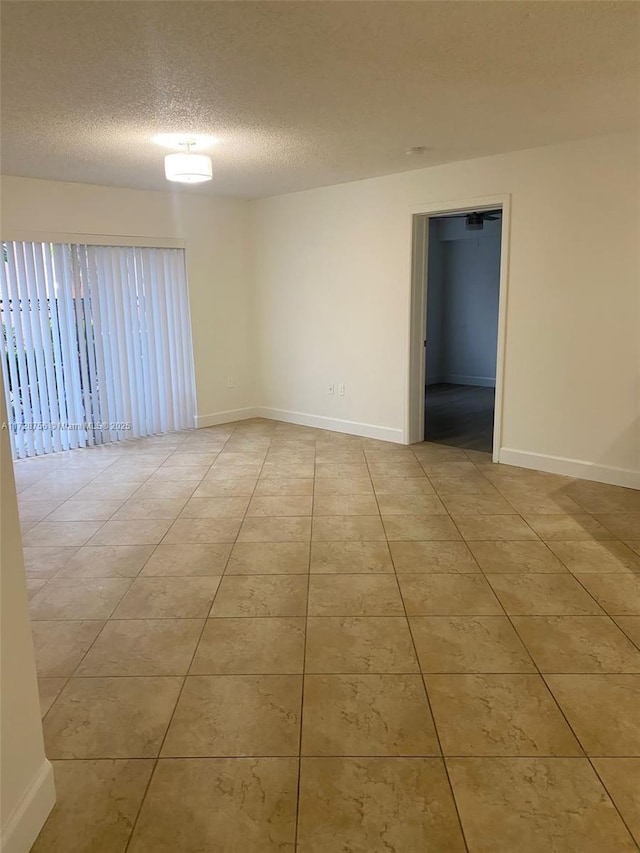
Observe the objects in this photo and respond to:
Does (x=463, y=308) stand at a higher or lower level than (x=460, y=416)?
higher

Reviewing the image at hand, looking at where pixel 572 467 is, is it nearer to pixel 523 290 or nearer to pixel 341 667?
pixel 523 290

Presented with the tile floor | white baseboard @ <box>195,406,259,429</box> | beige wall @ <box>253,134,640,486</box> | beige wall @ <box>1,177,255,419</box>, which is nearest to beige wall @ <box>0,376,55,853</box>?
the tile floor

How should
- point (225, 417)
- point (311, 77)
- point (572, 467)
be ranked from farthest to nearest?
point (225, 417), point (572, 467), point (311, 77)

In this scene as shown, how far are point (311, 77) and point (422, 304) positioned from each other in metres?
3.00

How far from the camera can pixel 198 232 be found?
6430mm

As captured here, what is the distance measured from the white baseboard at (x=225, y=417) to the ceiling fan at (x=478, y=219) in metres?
3.81

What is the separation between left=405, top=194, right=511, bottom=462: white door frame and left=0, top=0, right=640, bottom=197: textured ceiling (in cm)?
49

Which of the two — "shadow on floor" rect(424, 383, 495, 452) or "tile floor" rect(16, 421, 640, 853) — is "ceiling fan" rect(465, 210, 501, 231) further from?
"tile floor" rect(16, 421, 640, 853)

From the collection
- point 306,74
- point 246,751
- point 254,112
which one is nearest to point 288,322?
point 254,112

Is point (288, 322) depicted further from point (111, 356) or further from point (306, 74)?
point (306, 74)

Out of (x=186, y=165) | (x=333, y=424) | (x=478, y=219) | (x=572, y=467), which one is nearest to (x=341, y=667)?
(x=572, y=467)

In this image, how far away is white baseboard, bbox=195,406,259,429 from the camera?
675 cm

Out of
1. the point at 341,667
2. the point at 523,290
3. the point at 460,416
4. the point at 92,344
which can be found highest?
the point at 523,290

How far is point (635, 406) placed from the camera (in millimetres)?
4285
